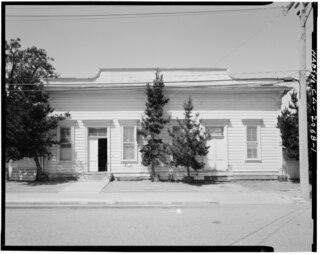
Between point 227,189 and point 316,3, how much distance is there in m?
9.25

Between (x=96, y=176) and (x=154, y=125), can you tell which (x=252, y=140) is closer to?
(x=154, y=125)

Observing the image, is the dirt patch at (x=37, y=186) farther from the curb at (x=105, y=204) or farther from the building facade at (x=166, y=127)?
the curb at (x=105, y=204)

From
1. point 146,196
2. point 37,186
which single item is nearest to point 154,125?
point 146,196

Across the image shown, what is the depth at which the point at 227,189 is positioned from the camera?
42.4 feet

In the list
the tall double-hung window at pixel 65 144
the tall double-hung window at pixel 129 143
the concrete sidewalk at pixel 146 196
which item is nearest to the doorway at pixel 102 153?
the tall double-hung window at pixel 129 143

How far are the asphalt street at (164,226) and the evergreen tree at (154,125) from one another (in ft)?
19.4

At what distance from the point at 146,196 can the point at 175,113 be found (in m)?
6.30

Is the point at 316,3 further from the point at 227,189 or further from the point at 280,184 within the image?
the point at 280,184

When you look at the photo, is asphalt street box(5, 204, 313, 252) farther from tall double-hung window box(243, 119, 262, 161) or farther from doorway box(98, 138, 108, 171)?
doorway box(98, 138, 108, 171)

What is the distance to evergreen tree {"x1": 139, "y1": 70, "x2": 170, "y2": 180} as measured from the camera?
14.8 metres

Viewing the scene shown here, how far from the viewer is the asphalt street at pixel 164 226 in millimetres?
5762

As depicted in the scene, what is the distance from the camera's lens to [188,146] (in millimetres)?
14211

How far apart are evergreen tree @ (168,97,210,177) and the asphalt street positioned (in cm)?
508

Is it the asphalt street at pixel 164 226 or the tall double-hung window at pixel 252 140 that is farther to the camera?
the tall double-hung window at pixel 252 140
